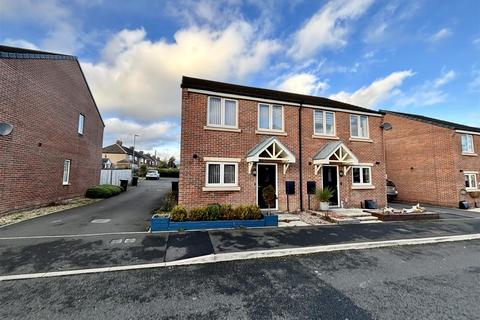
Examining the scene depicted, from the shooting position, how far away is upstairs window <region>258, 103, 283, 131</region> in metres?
11.4

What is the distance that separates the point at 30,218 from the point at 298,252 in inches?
451

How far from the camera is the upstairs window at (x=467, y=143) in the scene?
54.9 feet

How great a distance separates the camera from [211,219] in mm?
8320

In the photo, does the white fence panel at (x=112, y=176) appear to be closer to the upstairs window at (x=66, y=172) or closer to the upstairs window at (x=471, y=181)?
the upstairs window at (x=66, y=172)

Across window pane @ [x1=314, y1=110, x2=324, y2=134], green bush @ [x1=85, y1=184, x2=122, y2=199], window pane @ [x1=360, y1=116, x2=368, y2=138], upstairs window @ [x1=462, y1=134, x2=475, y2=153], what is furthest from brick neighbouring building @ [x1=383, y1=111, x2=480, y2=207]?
green bush @ [x1=85, y1=184, x2=122, y2=199]

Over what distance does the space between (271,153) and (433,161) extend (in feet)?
47.7

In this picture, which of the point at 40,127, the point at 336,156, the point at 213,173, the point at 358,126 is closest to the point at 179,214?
the point at 213,173

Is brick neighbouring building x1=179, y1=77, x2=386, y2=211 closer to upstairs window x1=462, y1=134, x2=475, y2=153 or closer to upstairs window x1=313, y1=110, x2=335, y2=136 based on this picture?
upstairs window x1=313, y1=110, x2=335, y2=136

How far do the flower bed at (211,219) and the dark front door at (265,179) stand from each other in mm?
2146

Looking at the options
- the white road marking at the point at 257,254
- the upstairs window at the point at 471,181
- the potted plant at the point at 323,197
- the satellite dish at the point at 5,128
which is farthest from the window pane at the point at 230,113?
the upstairs window at the point at 471,181

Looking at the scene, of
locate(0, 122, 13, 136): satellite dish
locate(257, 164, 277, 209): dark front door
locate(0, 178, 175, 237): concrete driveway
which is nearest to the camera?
locate(0, 178, 175, 237): concrete driveway

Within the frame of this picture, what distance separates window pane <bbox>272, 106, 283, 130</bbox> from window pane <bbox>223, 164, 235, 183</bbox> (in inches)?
129

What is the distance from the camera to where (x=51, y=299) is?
3746 millimetres

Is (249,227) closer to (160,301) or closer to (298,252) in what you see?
(298,252)
